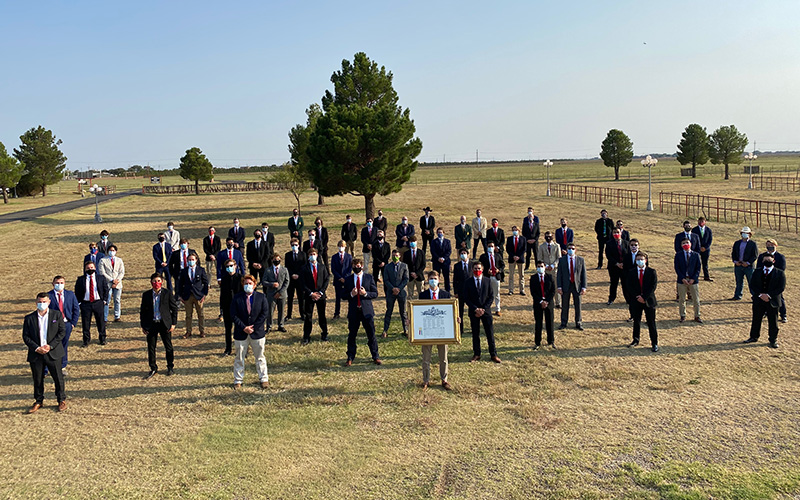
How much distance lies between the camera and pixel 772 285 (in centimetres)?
1072

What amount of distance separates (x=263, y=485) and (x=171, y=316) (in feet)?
15.4

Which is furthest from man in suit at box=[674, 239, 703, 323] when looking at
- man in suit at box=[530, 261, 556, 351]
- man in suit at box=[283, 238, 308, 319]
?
man in suit at box=[283, 238, 308, 319]

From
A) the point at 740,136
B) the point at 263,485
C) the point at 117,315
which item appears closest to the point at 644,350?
the point at 263,485

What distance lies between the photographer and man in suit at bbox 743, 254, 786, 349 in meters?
10.7

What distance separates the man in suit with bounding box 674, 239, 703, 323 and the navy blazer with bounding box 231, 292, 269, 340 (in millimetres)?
9202

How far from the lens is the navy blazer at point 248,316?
9336mm

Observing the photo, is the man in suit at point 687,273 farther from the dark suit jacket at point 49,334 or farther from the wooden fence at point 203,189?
the wooden fence at point 203,189

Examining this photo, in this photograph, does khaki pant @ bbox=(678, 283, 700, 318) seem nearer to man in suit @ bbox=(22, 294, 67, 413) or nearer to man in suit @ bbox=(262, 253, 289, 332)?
man in suit @ bbox=(262, 253, 289, 332)

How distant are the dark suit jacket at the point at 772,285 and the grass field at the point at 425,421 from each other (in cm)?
96

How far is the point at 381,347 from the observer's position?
1143 cm

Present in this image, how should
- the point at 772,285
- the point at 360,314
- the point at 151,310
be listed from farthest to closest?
the point at 772,285, the point at 360,314, the point at 151,310

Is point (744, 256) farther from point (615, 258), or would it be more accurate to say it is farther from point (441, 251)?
point (441, 251)

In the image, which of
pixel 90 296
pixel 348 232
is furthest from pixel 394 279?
pixel 348 232

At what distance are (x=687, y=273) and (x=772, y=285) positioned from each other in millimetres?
1944
